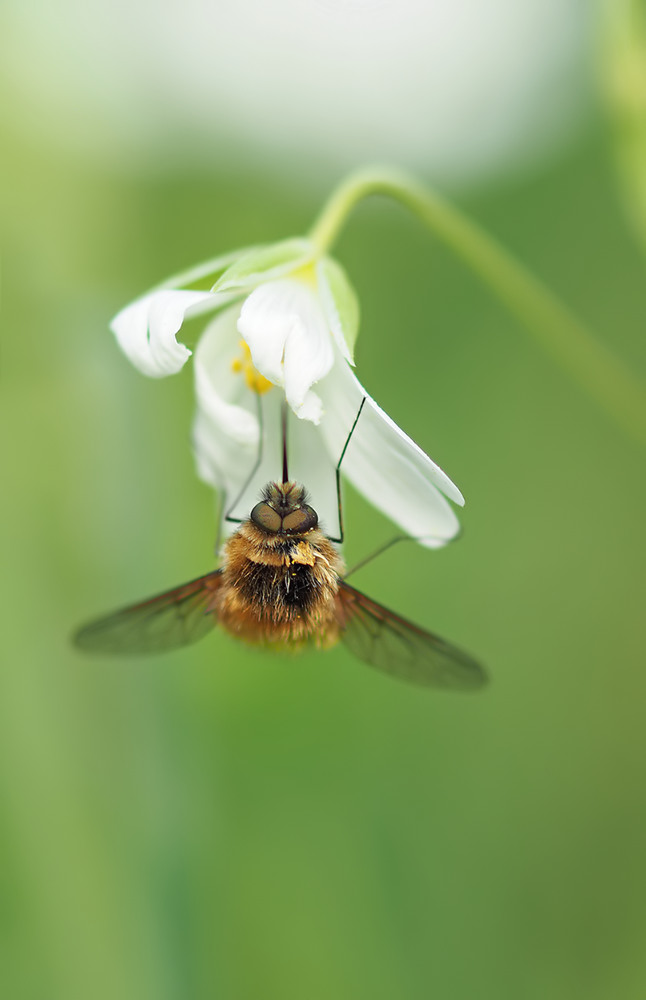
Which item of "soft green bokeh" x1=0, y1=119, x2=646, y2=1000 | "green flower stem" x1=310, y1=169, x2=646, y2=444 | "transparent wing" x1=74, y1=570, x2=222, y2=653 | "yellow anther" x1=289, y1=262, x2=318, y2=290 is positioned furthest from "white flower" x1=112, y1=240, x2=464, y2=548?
"soft green bokeh" x1=0, y1=119, x2=646, y2=1000

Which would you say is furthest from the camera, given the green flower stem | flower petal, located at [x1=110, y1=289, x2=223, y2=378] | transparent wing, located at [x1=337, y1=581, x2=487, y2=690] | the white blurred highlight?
the white blurred highlight

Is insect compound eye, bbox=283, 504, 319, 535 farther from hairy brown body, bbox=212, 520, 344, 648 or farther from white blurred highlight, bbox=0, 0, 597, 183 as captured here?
white blurred highlight, bbox=0, 0, 597, 183

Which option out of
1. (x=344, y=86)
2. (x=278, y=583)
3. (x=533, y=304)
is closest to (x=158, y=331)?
(x=278, y=583)

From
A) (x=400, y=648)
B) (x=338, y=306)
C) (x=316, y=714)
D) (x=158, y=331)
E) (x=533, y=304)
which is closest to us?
(x=158, y=331)

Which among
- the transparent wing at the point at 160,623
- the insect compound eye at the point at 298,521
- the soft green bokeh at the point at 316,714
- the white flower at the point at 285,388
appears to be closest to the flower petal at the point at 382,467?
the white flower at the point at 285,388

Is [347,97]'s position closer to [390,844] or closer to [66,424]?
[66,424]

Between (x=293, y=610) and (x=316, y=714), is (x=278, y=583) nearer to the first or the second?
(x=293, y=610)
